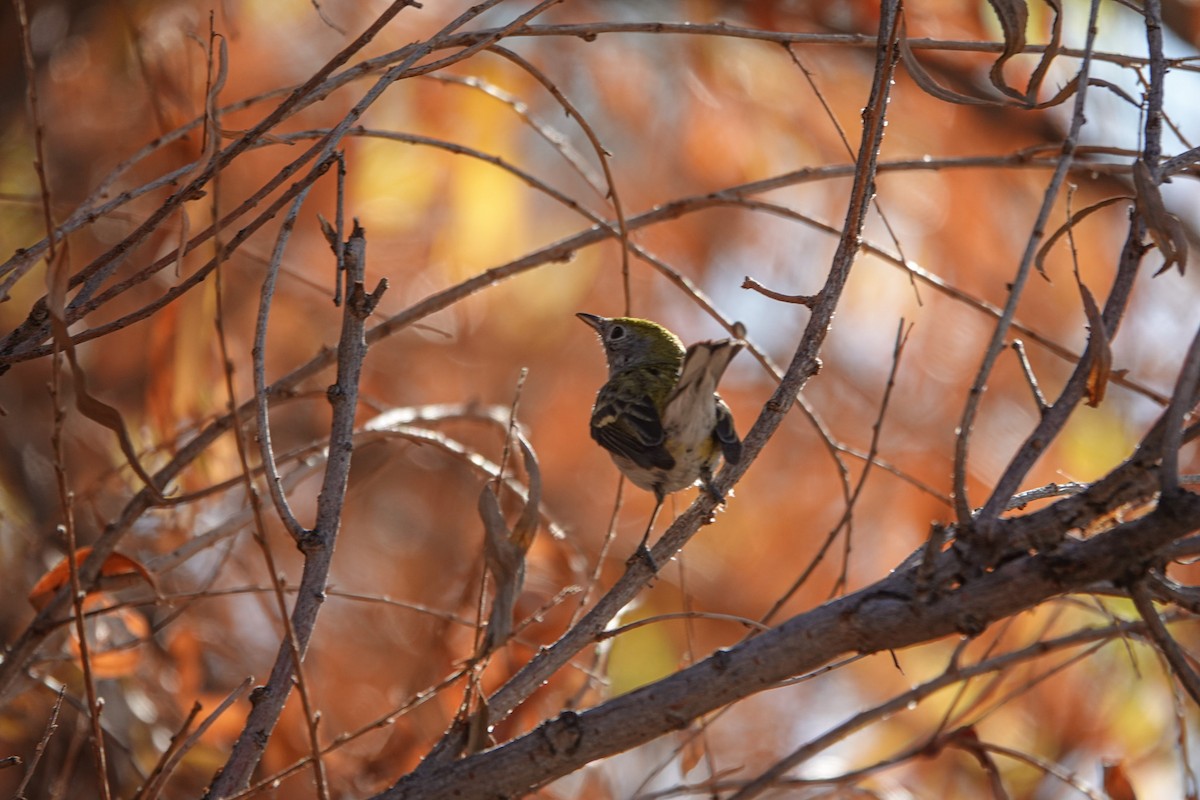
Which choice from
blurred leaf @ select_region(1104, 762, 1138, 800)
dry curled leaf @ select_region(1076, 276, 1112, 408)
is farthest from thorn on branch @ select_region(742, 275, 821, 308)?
blurred leaf @ select_region(1104, 762, 1138, 800)

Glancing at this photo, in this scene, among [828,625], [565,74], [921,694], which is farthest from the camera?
[565,74]

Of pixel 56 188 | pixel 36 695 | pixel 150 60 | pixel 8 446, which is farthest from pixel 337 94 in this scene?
pixel 36 695

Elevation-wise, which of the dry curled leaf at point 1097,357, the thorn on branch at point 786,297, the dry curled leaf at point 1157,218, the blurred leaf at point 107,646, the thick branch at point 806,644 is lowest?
the thick branch at point 806,644

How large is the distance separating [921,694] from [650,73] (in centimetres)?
375

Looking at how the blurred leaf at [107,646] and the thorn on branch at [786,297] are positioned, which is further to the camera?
the blurred leaf at [107,646]

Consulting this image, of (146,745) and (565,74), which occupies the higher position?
(565,74)

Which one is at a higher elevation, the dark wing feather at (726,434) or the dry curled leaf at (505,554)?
the dark wing feather at (726,434)

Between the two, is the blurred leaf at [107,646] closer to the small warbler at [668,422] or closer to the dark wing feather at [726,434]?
the small warbler at [668,422]

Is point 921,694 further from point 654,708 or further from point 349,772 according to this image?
point 349,772

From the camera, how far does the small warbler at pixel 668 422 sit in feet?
9.29

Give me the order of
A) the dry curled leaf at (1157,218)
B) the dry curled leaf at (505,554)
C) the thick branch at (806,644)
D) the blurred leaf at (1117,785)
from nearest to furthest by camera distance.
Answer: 1. the thick branch at (806,644)
2. the dry curled leaf at (505,554)
3. the dry curled leaf at (1157,218)
4. the blurred leaf at (1117,785)

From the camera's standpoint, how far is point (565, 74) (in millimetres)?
4793

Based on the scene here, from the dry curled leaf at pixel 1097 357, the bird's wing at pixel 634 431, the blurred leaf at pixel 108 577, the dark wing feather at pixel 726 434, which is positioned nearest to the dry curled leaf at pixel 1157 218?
the dry curled leaf at pixel 1097 357

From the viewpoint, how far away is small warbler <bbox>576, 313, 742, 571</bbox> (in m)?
2.83
